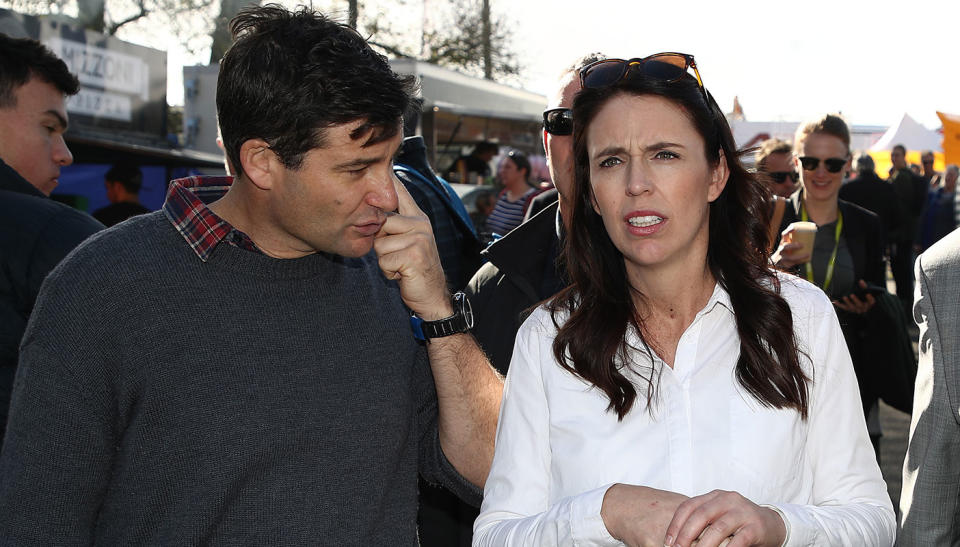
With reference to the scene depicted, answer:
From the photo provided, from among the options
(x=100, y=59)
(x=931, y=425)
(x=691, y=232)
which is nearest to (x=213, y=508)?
(x=691, y=232)

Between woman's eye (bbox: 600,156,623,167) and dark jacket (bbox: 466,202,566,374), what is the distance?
2.61ft

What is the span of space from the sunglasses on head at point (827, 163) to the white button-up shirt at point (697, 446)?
299 centimetres

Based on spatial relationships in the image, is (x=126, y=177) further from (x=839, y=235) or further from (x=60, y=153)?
(x=839, y=235)

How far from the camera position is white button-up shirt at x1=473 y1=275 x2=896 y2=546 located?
5.96 feet

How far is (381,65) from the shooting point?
2.02 meters

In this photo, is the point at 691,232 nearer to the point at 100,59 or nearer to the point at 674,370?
the point at 674,370

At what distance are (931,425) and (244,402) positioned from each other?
5.49 ft

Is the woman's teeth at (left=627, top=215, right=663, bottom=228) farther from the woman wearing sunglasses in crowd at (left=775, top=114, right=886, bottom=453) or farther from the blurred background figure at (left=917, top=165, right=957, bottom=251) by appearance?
the blurred background figure at (left=917, top=165, right=957, bottom=251)

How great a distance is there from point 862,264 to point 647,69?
10.2ft

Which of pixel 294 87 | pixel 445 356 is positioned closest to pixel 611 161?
pixel 445 356

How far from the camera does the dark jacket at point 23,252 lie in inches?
110

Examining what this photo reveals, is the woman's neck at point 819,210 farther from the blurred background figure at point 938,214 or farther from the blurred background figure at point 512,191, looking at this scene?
the blurred background figure at point 938,214

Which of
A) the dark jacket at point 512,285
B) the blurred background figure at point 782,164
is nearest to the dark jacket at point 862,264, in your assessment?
the blurred background figure at point 782,164

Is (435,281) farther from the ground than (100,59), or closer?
closer
